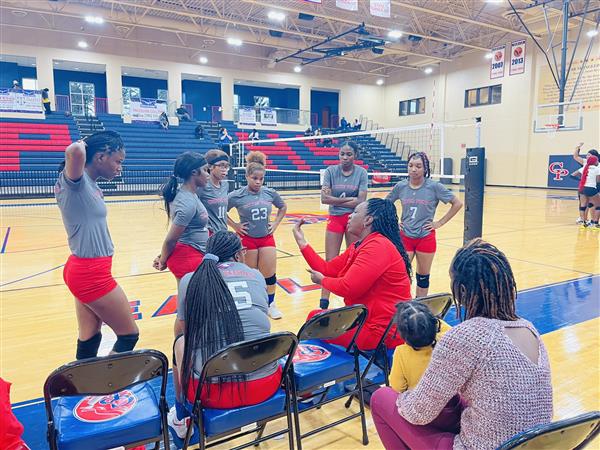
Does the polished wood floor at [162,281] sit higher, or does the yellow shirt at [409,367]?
the yellow shirt at [409,367]

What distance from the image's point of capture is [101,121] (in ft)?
72.4

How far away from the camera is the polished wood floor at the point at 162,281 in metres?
3.12

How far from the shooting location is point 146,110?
68.6 feet

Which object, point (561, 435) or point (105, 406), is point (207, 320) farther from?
point (561, 435)

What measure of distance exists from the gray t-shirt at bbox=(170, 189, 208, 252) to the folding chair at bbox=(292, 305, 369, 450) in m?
1.22

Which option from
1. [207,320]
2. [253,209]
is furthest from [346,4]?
[207,320]

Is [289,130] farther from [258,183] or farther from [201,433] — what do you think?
[201,433]

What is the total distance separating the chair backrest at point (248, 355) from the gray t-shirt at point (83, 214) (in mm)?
1164

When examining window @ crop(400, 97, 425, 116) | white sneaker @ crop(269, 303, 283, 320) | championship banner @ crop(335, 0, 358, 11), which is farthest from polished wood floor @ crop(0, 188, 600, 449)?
window @ crop(400, 97, 425, 116)

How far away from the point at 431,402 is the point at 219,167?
2861 mm

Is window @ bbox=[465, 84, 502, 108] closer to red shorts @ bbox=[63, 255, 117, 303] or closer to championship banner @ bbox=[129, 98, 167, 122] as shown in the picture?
championship banner @ bbox=[129, 98, 167, 122]

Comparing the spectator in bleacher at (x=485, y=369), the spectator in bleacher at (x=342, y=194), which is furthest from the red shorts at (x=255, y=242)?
the spectator in bleacher at (x=485, y=369)

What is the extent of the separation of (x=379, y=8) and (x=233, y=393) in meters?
12.9

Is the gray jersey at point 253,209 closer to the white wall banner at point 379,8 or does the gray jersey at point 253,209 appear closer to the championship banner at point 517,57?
the white wall banner at point 379,8
